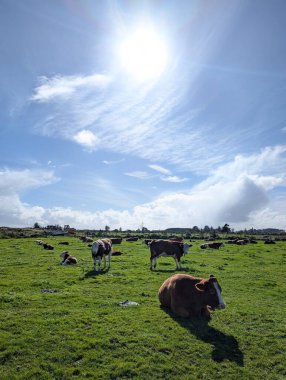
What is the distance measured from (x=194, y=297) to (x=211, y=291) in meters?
0.82

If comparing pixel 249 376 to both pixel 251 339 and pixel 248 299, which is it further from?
pixel 248 299

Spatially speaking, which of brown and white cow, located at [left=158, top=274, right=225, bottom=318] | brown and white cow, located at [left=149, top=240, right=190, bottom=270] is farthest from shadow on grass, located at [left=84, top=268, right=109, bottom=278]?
brown and white cow, located at [left=158, top=274, right=225, bottom=318]

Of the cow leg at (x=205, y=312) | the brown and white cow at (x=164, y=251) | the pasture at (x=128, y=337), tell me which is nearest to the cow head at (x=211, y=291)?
the cow leg at (x=205, y=312)

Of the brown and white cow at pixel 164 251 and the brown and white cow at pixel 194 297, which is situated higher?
the brown and white cow at pixel 164 251

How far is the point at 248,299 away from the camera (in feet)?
53.9

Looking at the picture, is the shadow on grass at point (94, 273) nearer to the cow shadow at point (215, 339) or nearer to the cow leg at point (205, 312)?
the cow shadow at point (215, 339)

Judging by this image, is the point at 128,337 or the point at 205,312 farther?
the point at 205,312

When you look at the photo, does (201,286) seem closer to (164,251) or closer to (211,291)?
(211,291)

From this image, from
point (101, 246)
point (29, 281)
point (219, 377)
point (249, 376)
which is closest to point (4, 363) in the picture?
point (219, 377)

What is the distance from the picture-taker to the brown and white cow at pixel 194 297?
40.4 ft

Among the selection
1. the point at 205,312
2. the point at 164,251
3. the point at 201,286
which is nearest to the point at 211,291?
the point at 201,286

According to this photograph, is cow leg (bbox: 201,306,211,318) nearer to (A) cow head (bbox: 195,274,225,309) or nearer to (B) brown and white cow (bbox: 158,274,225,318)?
(B) brown and white cow (bbox: 158,274,225,318)

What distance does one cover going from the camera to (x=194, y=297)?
42.0 ft

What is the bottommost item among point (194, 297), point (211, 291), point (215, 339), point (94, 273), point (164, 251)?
point (215, 339)
